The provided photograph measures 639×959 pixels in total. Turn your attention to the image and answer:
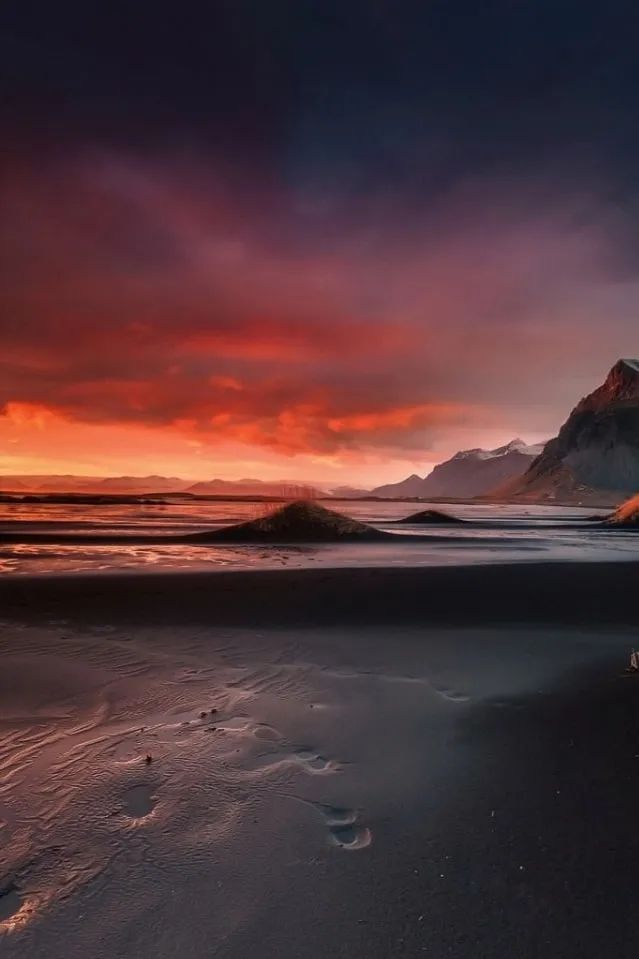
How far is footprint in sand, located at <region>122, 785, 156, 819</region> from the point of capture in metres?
3.23

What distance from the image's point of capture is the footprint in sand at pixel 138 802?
3229 millimetres

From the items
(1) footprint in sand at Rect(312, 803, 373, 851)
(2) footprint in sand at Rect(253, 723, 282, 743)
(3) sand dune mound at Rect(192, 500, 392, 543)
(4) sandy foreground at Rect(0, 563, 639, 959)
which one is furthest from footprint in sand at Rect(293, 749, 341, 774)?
(3) sand dune mound at Rect(192, 500, 392, 543)

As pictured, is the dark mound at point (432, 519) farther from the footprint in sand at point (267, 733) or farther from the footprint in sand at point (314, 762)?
the footprint in sand at point (314, 762)

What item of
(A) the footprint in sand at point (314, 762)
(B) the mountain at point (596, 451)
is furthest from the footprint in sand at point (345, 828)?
(B) the mountain at point (596, 451)

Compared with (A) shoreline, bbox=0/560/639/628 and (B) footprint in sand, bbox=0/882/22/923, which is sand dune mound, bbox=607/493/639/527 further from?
(B) footprint in sand, bbox=0/882/22/923

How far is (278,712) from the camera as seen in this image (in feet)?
15.9

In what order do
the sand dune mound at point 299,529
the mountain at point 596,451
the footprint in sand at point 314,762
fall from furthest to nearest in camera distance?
the mountain at point 596,451
the sand dune mound at point 299,529
the footprint in sand at point 314,762

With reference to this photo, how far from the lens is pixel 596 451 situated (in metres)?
149

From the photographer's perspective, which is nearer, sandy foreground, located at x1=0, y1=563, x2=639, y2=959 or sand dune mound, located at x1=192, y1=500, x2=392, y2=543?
sandy foreground, located at x1=0, y1=563, x2=639, y2=959

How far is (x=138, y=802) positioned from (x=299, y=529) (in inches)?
807

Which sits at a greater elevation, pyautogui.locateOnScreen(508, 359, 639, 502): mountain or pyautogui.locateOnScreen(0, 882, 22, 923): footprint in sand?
pyautogui.locateOnScreen(508, 359, 639, 502): mountain

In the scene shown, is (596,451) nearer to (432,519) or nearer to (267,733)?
(432,519)

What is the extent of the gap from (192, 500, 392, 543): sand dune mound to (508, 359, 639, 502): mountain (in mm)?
122150

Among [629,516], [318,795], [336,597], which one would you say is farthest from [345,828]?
[629,516]
